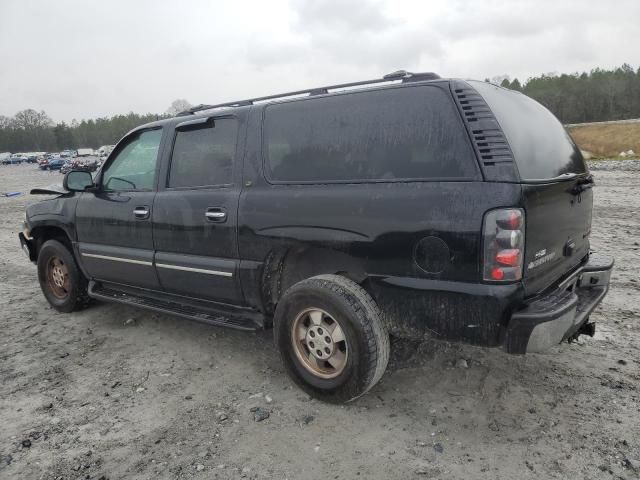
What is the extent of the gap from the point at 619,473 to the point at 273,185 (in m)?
2.49

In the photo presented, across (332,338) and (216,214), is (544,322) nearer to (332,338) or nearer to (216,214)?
(332,338)

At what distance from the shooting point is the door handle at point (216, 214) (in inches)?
136

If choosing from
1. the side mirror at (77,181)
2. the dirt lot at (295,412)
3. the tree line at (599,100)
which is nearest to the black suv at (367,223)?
the dirt lot at (295,412)

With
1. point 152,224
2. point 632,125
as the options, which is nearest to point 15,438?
point 152,224

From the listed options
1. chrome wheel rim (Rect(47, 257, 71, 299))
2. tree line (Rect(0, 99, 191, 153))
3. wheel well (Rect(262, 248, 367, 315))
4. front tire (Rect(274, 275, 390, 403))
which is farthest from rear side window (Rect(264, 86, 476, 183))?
tree line (Rect(0, 99, 191, 153))

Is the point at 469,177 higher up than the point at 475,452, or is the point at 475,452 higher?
the point at 469,177

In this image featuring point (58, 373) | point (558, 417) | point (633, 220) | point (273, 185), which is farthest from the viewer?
point (633, 220)

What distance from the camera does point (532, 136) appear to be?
2838 millimetres

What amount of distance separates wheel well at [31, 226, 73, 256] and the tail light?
4.21 m

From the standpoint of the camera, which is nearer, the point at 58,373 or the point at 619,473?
the point at 619,473

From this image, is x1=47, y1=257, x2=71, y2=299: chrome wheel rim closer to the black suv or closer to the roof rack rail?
the black suv

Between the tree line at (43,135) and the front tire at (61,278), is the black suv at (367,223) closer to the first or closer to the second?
the front tire at (61,278)

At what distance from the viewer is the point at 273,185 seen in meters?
3.27

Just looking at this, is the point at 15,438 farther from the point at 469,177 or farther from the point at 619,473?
the point at 619,473
